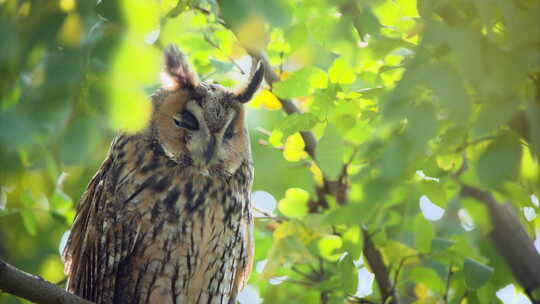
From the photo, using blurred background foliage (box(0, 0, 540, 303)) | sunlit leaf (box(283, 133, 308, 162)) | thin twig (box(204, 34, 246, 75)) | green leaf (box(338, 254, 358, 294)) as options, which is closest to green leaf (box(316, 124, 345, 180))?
blurred background foliage (box(0, 0, 540, 303))

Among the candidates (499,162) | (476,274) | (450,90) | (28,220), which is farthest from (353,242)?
(28,220)

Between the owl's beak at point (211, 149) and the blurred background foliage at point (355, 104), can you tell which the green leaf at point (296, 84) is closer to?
the blurred background foliage at point (355, 104)

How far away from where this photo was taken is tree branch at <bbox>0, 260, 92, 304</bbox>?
203 centimetres

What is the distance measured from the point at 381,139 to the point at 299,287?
82.1 inches

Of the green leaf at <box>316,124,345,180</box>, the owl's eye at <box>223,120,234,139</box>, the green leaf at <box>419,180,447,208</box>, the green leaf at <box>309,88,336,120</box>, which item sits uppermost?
the green leaf at <box>316,124,345,180</box>

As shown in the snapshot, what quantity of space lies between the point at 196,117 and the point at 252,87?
0.30m

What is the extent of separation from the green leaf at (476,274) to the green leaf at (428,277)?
37cm

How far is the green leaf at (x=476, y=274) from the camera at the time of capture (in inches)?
93.4

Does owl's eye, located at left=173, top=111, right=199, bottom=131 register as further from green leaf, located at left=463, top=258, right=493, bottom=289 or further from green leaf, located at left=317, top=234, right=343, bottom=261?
green leaf, located at left=463, top=258, right=493, bottom=289

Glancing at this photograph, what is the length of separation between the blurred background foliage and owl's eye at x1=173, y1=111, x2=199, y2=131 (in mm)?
256

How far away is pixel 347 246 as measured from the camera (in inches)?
101

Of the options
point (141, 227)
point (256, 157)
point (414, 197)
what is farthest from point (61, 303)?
point (256, 157)

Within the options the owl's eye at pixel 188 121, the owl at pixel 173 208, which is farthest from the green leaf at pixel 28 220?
the owl's eye at pixel 188 121

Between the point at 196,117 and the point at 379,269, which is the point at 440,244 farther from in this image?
the point at 196,117
